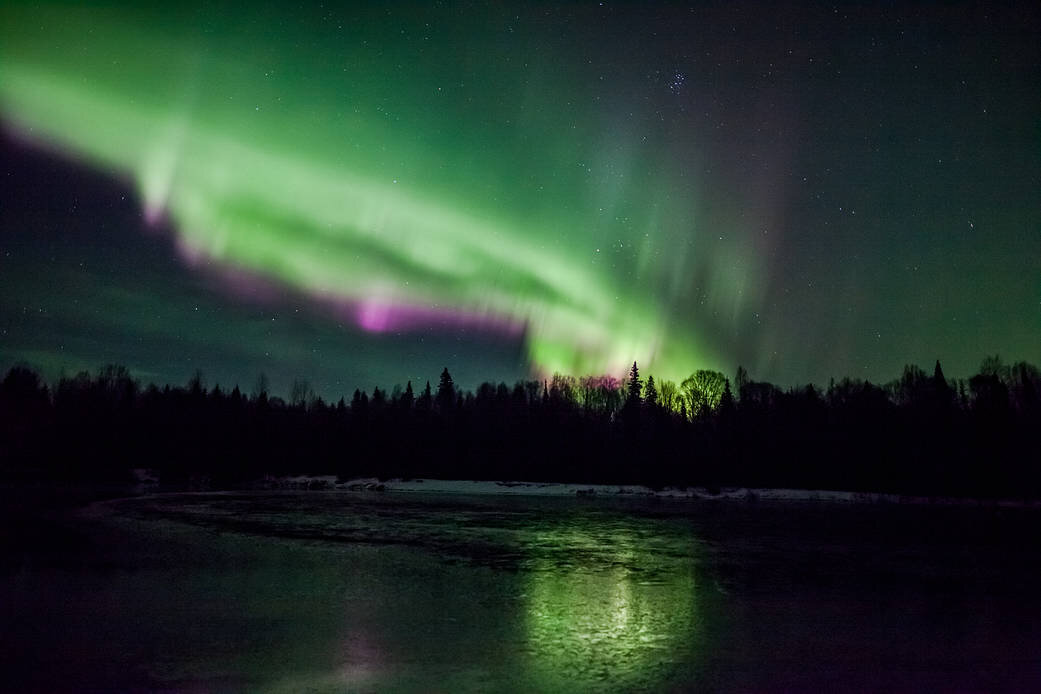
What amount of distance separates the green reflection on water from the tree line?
70336mm

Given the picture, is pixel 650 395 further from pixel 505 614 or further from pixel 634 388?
pixel 505 614

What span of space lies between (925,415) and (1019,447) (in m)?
11.9

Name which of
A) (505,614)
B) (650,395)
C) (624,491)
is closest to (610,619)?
(505,614)

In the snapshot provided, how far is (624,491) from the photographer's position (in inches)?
3521

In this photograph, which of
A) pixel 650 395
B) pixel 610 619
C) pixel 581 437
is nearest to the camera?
pixel 610 619

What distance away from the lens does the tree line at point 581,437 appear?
84.5 m

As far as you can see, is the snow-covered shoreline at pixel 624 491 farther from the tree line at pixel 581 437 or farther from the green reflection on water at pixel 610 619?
the green reflection on water at pixel 610 619

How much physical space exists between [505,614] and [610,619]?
8.10ft

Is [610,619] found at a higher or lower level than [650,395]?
lower

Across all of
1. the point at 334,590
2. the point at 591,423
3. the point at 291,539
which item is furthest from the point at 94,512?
the point at 591,423

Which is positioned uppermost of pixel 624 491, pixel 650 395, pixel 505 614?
pixel 650 395

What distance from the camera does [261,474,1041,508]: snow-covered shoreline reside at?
78.1 meters

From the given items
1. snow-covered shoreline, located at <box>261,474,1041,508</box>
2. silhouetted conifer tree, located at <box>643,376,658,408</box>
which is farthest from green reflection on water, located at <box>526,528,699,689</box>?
silhouetted conifer tree, located at <box>643,376,658,408</box>

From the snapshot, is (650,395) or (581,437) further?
(650,395)
